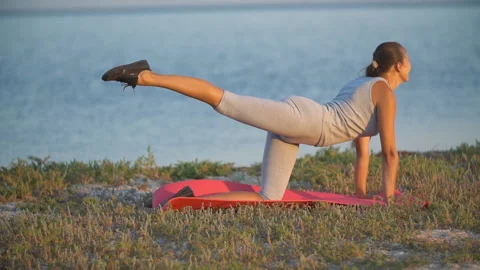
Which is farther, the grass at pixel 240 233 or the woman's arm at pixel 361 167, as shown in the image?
the woman's arm at pixel 361 167

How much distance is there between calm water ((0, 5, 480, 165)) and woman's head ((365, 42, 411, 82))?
14.3ft

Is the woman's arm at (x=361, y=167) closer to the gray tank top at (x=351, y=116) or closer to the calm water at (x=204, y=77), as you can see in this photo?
the gray tank top at (x=351, y=116)

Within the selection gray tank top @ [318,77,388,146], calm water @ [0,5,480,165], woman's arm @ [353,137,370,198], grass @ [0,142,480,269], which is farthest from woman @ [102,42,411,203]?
calm water @ [0,5,480,165]

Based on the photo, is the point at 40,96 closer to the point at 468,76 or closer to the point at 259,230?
the point at 468,76

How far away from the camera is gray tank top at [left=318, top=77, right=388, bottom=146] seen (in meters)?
7.85

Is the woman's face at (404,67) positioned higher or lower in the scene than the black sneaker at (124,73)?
higher

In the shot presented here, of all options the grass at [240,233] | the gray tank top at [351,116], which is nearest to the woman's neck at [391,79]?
the gray tank top at [351,116]

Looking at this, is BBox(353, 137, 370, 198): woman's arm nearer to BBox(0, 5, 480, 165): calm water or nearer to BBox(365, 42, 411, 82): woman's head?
BBox(365, 42, 411, 82): woman's head

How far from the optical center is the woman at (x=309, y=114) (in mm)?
7492

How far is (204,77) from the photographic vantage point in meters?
20.9

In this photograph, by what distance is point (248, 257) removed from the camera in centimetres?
629

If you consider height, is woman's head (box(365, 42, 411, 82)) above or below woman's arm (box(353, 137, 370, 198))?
above

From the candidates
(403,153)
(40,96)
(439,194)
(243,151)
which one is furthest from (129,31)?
(439,194)

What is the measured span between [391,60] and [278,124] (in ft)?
4.18
